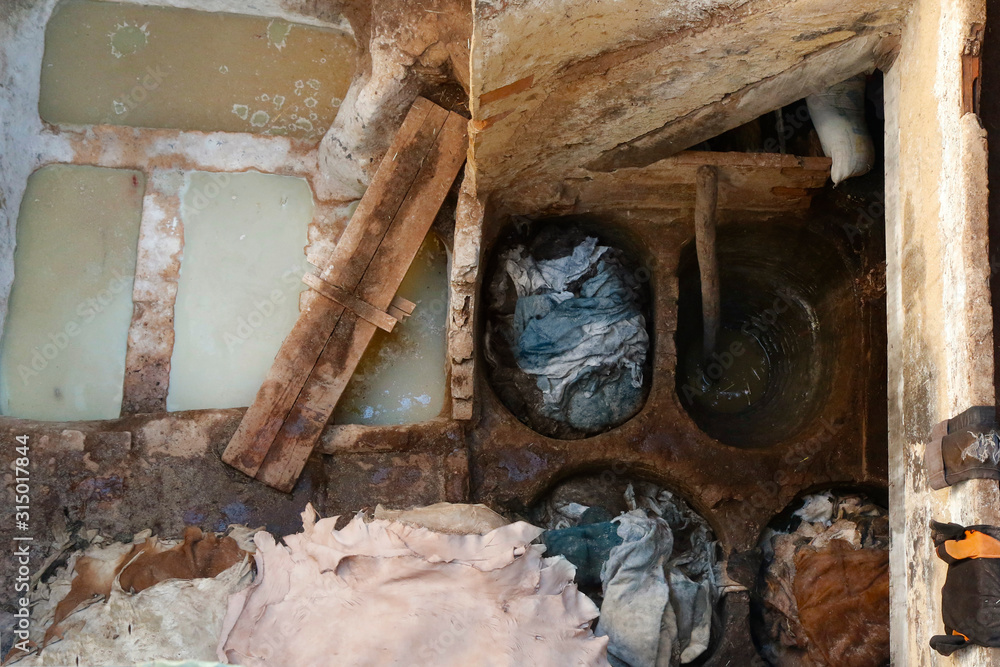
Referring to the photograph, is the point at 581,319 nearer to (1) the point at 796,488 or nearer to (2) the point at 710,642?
(1) the point at 796,488

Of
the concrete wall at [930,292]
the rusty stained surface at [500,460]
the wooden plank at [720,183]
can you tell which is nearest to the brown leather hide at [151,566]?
the rusty stained surface at [500,460]

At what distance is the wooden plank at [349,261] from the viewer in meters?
3.58

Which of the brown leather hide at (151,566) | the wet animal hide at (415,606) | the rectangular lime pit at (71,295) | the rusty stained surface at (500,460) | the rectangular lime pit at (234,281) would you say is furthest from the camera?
the rectangular lime pit at (234,281)

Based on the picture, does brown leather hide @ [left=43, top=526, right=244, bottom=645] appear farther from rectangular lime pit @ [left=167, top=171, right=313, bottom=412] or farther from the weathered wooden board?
rectangular lime pit @ [left=167, top=171, right=313, bottom=412]

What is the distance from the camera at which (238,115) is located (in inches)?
165

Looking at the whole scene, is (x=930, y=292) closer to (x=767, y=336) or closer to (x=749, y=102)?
(x=749, y=102)

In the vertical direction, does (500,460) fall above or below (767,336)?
below

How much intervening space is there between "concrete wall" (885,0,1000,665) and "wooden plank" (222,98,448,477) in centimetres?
206

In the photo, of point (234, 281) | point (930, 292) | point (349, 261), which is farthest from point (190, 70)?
point (930, 292)

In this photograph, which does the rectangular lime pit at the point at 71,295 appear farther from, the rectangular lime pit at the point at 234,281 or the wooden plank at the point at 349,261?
the wooden plank at the point at 349,261

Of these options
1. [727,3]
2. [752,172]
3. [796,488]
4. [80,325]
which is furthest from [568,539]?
[80,325]

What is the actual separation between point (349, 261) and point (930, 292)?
8.14ft

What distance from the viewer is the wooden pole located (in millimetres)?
3621

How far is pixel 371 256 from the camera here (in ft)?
12.2
